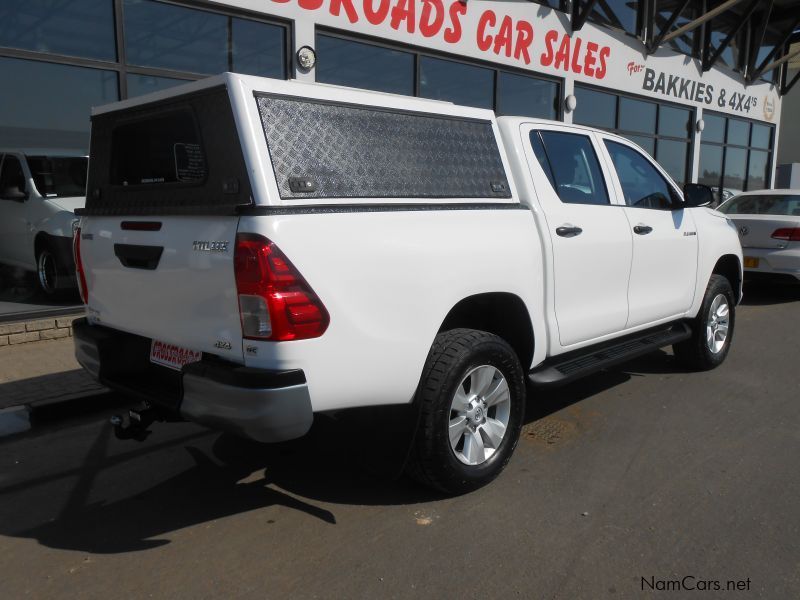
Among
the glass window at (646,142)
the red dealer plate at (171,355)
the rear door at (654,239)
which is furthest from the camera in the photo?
the glass window at (646,142)

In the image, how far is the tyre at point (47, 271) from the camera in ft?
23.0

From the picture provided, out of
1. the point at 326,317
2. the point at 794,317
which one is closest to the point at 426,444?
the point at 326,317

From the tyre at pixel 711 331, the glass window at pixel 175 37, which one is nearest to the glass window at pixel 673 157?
the tyre at pixel 711 331

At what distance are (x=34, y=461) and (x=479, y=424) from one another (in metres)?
2.60

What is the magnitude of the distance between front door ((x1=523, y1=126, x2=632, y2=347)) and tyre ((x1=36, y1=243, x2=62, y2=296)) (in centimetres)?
539

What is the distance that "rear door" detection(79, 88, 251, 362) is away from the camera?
271 cm

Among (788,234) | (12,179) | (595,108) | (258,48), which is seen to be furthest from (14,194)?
(595,108)

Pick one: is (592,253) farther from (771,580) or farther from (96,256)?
(96,256)

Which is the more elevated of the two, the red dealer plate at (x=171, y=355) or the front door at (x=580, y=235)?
the front door at (x=580, y=235)

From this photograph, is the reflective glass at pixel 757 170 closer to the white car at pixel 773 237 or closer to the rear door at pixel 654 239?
the white car at pixel 773 237

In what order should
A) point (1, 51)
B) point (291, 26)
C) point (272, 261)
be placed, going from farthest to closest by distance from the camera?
point (291, 26) < point (1, 51) < point (272, 261)

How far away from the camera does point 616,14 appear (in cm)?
1321

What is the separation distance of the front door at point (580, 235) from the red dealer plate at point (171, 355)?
2.00 m

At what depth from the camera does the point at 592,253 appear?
161 inches
